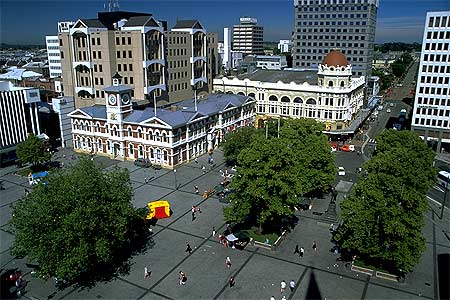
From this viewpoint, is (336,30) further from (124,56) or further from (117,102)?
(117,102)

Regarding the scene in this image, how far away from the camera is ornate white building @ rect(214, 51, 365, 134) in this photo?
10188cm

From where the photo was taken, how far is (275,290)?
1586 inches

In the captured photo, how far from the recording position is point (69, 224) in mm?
37250

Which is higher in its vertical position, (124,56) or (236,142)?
(124,56)

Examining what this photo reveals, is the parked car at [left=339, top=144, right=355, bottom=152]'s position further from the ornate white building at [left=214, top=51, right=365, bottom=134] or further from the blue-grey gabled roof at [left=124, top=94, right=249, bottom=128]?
the blue-grey gabled roof at [left=124, top=94, right=249, bottom=128]

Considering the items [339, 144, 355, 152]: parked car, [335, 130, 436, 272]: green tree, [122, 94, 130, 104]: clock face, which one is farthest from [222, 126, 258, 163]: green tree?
[335, 130, 436, 272]: green tree

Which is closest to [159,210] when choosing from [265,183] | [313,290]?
[265,183]

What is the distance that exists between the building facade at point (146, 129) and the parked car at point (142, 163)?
4.25ft

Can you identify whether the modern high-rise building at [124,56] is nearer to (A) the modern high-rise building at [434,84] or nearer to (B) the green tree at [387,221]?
(A) the modern high-rise building at [434,84]

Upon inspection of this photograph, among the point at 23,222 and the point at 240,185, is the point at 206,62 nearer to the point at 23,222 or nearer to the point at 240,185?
the point at 240,185

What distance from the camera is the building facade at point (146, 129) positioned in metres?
79.8

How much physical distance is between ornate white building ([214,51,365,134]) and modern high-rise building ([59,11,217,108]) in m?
21.3

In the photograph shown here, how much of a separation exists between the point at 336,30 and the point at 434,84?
69.9 meters

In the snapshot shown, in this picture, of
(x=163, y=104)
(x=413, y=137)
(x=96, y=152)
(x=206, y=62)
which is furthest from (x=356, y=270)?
(x=206, y=62)
